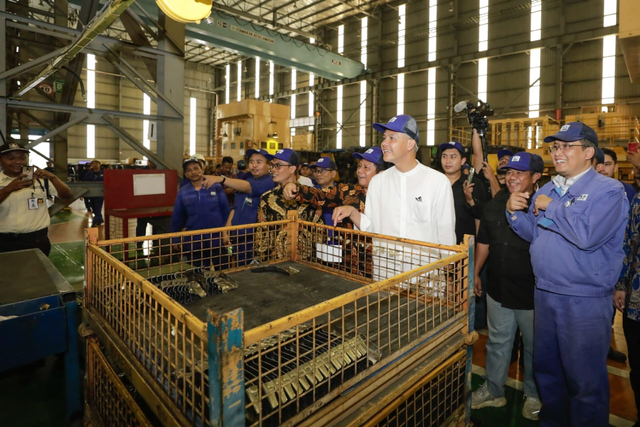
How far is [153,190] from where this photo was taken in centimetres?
541

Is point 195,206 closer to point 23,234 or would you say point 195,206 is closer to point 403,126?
point 23,234

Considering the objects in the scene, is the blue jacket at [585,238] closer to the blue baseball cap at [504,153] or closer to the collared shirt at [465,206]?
the collared shirt at [465,206]

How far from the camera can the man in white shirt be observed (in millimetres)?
2334

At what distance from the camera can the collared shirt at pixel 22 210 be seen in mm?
3344

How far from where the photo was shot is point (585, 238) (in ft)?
6.08

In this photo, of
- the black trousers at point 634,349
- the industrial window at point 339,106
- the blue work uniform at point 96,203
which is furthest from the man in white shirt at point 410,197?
the industrial window at point 339,106

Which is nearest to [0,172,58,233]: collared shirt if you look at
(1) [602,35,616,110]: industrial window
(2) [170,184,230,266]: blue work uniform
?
(2) [170,184,230,266]: blue work uniform

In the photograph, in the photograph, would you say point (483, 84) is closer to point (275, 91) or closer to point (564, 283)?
point (275, 91)

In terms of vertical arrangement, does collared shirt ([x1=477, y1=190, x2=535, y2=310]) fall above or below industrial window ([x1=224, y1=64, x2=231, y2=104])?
below

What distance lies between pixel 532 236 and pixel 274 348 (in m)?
1.96

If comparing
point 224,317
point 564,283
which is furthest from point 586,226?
point 224,317

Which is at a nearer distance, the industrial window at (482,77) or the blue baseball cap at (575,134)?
the blue baseball cap at (575,134)

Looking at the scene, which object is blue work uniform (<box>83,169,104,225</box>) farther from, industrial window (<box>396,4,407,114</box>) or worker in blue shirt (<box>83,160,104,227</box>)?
industrial window (<box>396,4,407,114</box>)

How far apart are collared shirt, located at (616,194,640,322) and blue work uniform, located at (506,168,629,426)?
35 centimetres
